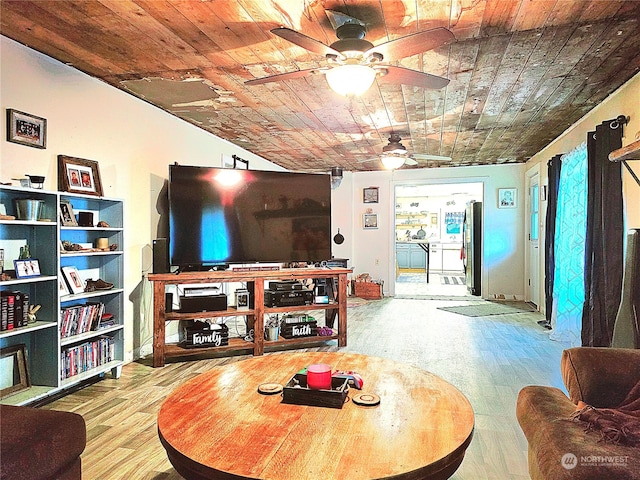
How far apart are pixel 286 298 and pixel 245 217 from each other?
2.99ft

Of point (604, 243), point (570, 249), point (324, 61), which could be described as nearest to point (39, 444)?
point (324, 61)

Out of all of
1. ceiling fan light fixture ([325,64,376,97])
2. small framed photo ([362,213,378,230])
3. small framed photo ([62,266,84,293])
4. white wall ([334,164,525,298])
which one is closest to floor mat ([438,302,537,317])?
white wall ([334,164,525,298])

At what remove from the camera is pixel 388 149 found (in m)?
4.84

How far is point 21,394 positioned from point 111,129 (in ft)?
6.81

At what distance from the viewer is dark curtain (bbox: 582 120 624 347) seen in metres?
→ 3.28

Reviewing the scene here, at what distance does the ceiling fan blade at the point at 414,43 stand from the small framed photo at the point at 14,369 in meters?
2.76

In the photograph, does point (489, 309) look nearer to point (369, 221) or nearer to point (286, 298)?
point (369, 221)

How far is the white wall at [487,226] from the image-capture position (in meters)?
7.25

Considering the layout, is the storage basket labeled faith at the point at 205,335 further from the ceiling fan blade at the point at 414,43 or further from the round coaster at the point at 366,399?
the ceiling fan blade at the point at 414,43

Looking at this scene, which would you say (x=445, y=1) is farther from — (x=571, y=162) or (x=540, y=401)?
(x=571, y=162)

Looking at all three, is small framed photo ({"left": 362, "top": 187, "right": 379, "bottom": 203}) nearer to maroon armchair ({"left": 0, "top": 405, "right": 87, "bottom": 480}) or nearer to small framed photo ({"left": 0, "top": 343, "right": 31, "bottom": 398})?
small framed photo ({"left": 0, "top": 343, "right": 31, "bottom": 398})

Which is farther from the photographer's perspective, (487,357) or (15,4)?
(487,357)

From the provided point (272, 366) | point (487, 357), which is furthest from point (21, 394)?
point (487, 357)

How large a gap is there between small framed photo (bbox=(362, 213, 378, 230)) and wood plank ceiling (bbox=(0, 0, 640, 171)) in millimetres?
3240
